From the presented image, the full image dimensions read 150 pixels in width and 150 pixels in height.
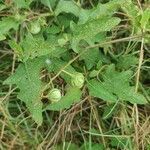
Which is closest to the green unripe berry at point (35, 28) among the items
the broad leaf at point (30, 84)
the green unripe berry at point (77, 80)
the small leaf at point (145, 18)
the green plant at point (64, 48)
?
the green plant at point (64, 48)

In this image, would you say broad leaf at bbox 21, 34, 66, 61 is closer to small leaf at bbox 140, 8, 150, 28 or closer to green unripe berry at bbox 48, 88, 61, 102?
green unripe berry at bbox 48, 88, 61, 102

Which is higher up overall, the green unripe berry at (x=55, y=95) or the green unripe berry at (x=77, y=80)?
the green unripe berry at (x=77, y=80)

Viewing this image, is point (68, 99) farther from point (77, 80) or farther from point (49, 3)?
point (49, 3)

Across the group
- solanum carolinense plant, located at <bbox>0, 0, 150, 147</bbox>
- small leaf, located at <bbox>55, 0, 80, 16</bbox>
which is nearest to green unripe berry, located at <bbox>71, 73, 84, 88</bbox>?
solanum carolinense plant, located at <bbox>0, 0, 150, 147</bbox>

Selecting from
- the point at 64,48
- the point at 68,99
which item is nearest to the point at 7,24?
the point at 64,48

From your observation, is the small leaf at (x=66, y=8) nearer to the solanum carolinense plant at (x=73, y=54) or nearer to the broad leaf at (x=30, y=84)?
the solanum carolinense plant at (x=73, y=54)

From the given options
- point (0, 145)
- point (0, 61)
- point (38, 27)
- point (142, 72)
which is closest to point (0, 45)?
point (0, 61)

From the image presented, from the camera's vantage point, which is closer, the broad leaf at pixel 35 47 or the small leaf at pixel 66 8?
the broad leaf at pixel 35 47

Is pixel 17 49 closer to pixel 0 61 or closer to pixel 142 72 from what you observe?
pixel 0 61

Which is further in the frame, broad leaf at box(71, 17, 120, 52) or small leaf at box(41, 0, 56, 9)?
small leaf at box(41, 0, 56, 9)
